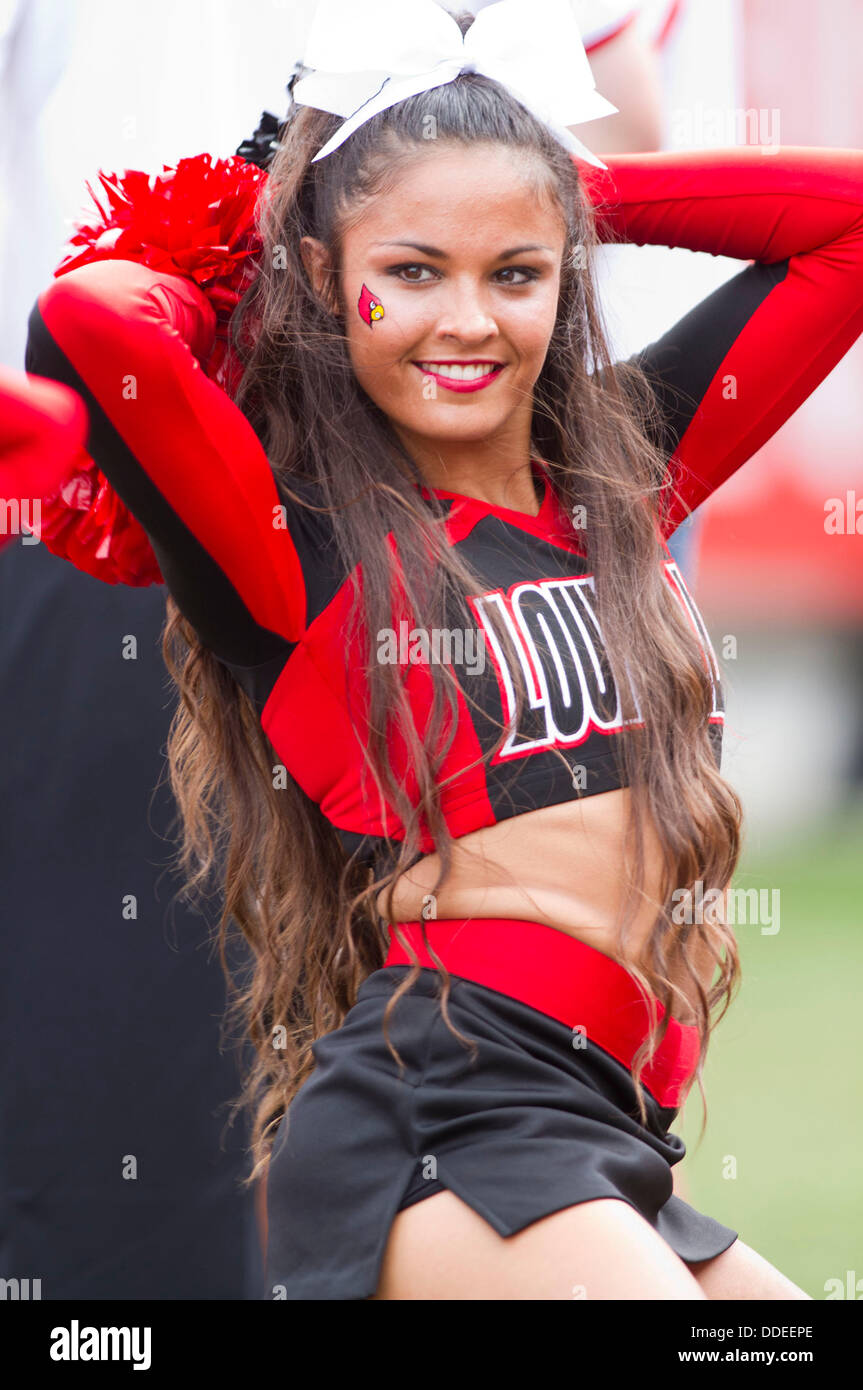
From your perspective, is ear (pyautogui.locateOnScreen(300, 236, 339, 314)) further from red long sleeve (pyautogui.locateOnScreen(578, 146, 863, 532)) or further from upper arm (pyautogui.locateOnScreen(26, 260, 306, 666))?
red long sleeve (pyautogui.locateOnScreen(578, 146, 863, 532))

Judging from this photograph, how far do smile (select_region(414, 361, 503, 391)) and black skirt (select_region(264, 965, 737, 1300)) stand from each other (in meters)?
0.62

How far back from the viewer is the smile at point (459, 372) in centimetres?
168

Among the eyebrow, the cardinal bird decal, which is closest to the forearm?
the eyebrow

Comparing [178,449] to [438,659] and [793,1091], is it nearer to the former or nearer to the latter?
[438,659]

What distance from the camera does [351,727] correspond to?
5.42ft

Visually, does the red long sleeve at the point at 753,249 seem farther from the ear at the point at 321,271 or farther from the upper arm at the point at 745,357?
the ear at the point at 321,271

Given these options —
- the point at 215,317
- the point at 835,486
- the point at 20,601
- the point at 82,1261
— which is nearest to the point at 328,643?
the point at 215,317

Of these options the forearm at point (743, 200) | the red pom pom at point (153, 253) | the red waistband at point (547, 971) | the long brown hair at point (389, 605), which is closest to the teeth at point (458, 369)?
the long brown hair at point (389, 605)

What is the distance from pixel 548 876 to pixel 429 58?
898 millimetres

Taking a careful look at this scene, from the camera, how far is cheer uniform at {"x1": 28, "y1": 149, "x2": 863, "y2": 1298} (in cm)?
150

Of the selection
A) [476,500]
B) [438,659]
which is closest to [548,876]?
[438,659]

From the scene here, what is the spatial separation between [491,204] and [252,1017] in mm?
1077

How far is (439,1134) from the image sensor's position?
59.4 inches
